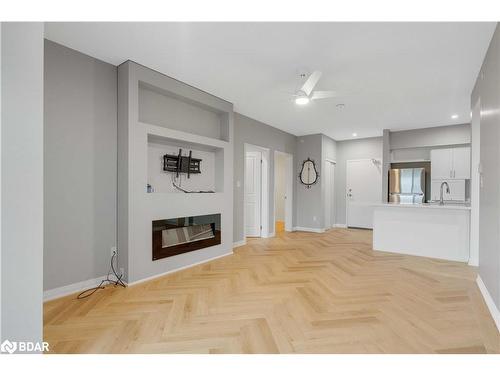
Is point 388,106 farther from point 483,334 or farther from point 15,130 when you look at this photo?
point 15,130

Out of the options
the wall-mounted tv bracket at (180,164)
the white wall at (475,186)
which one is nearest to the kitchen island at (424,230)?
the white wall at (475,186)

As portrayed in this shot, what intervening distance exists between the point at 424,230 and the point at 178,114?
4.42m

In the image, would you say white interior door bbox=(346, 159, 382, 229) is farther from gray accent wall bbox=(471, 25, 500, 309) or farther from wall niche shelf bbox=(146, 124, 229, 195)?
wall niche shelf bbox=(146, 124, 229, 195)

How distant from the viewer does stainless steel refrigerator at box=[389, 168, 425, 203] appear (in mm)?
6109

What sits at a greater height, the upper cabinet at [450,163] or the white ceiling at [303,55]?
the white ceiling at [303,55]

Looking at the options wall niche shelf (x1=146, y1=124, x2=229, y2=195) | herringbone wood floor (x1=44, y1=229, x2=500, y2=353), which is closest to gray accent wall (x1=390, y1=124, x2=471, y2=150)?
herringbone wood floor (x1=44, y1=229, x2=500, y2=353)

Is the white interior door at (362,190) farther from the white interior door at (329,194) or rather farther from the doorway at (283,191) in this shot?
the doorway at (283,191)

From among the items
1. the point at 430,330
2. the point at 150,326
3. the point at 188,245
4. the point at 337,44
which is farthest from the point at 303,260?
the point at 337,44

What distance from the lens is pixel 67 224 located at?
2.71 m

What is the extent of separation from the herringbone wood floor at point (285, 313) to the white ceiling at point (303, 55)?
2.59m

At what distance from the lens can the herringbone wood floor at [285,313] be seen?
187 centimetres

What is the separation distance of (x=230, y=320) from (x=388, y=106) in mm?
4367
